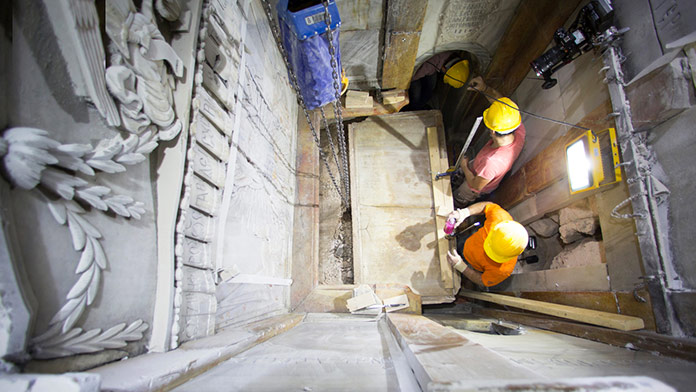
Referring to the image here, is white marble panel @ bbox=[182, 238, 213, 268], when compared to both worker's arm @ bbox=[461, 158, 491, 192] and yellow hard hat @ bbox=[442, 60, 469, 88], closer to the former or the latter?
worker's arm @ bbox=[461, 158, 491, 192]

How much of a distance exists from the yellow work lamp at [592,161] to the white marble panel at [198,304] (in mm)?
3469

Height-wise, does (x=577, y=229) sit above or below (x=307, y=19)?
below

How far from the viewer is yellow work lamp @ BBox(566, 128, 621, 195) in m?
2.64

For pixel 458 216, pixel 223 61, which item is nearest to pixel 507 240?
pixel 458 216

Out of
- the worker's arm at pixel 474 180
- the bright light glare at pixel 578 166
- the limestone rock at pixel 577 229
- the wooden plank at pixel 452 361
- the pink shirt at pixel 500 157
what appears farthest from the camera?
the worker's arm at pixel 474 180

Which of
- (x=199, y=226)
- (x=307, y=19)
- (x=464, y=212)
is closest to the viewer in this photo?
(x=199, y=226)

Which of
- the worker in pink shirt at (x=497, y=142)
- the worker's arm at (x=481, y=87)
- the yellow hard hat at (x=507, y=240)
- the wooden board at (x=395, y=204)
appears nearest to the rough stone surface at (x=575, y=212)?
the yellow hard hat at (x=507, y=240)

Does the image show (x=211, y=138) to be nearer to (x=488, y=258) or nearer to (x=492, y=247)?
(x=492, y=247)

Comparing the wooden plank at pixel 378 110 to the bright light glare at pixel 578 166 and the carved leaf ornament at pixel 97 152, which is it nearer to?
the bright light glare at pixel 578 166

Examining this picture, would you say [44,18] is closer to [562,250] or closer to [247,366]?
[247,366]

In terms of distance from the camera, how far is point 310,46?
282 cm

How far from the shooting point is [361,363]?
4.64 feet

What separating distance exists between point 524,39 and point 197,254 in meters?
4.94

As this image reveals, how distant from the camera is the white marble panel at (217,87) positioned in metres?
1.86
